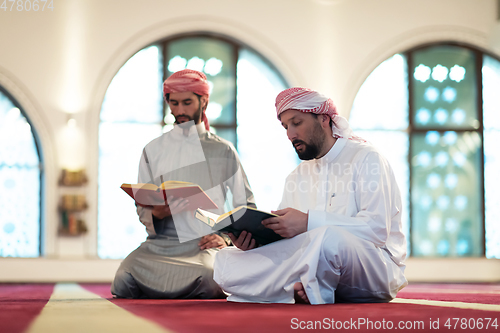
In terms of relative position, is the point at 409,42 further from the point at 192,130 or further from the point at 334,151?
the point at 334,151

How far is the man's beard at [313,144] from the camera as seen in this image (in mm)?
2740

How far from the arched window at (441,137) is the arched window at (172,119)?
126 cm

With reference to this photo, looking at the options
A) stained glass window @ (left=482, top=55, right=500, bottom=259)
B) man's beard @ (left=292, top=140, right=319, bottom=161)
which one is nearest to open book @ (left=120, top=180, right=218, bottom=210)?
man's beard @ (left=292, top=140, right=319, bottom=161)

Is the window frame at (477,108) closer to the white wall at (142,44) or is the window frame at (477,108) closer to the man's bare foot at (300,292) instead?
the white wall at (142,44)

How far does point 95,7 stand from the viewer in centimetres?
676

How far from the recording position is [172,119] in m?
6.97

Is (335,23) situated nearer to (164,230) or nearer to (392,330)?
(164,230)

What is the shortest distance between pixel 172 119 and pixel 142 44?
39.8 inches

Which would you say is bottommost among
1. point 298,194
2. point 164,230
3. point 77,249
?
point 77,249

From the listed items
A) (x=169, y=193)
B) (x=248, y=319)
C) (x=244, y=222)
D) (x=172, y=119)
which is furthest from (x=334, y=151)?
(x=172, y=119)

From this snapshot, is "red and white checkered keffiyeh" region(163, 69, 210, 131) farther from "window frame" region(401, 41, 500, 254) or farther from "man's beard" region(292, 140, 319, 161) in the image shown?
"window frame" region(401, 41, 500, 254)

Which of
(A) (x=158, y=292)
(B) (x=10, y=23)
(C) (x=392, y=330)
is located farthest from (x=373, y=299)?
(B) (x=10, y=23)

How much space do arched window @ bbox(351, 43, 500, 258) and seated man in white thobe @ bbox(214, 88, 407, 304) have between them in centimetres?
467

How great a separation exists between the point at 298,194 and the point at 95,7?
496cm
